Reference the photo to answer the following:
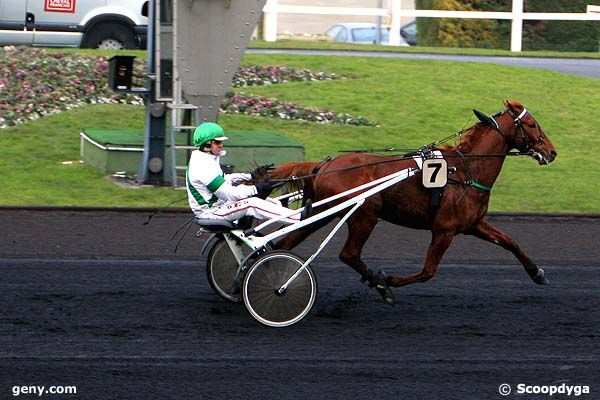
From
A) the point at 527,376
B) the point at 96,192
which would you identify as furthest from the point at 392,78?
the point at 527,376

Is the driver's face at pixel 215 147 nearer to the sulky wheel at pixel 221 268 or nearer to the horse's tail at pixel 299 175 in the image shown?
the horse's tail at pixel 299 175

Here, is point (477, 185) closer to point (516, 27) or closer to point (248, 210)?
point (248, 210)

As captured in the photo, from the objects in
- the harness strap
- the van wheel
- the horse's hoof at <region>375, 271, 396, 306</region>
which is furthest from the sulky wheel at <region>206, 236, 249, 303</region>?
the van wheel

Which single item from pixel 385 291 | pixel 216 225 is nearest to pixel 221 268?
pixel 216 225

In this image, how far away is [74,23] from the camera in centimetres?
2061

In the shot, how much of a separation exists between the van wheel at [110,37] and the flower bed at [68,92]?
2.01 meters

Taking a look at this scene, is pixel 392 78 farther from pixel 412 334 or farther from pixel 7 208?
pixel 412 334

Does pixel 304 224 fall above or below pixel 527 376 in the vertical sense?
above

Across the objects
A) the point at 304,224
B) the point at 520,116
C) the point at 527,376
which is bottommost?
the point at 527,376

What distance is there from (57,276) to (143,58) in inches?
393

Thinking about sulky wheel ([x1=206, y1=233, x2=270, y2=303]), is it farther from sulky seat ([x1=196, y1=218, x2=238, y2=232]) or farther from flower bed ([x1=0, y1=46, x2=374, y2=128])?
flower bed ([x1=0, y1=46, x2=374, y2=128])

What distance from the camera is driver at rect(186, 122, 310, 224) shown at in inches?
323

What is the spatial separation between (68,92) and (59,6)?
3234mm

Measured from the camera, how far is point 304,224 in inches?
325
